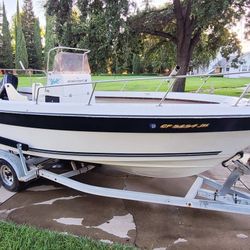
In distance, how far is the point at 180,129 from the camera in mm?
3104

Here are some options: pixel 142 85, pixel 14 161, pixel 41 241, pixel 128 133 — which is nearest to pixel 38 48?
pixel 142 85

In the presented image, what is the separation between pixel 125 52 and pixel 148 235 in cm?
1040

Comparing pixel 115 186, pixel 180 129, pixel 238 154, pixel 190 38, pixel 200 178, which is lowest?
pixel 115 186

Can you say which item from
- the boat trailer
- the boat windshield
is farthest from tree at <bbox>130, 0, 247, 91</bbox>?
the boat trailer

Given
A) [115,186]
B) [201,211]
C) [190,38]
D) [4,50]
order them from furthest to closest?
[4,50] → [190,38] → [115,186] → [201,211]

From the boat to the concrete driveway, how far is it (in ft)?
1.46

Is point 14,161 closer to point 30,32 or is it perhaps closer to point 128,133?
point 128,133

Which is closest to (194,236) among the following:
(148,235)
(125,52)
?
(148,235)

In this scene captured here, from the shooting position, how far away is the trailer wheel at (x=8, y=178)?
3.89m

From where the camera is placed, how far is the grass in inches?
107

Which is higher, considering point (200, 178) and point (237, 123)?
point (237, 123)

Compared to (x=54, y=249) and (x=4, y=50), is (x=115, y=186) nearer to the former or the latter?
(x=54, y=249)

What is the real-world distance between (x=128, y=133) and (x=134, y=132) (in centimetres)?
6

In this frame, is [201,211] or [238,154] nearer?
[238,154]
